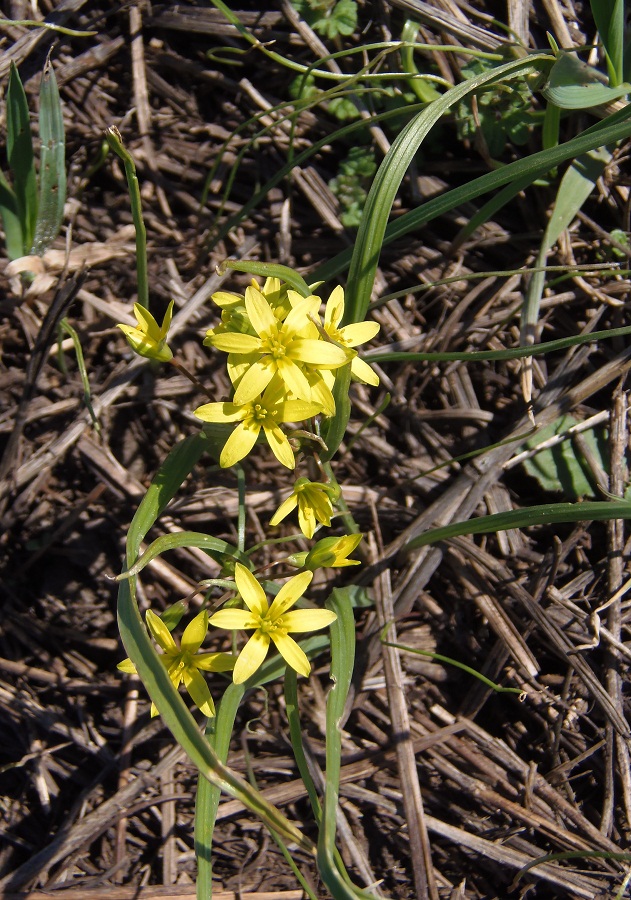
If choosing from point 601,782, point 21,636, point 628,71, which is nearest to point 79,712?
point 21,636

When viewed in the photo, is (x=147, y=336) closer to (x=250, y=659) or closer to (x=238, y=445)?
(x=238, y=445)

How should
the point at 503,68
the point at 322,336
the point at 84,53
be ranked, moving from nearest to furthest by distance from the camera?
the point at 322,336
the point at 503,68
the point at 84,53

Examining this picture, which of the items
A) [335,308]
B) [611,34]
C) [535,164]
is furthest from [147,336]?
[611,34]

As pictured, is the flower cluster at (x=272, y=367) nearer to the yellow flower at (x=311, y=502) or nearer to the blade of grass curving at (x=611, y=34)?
the yellow flower at (x=311, y=502)

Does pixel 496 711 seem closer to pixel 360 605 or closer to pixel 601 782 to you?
pixel 601 782

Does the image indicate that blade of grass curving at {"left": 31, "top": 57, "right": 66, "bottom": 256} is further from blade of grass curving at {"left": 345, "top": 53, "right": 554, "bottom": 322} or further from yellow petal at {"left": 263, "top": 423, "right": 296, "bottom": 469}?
yellow petal at {"left": 263, "top": 423, "right": 296, "bottom": 469}

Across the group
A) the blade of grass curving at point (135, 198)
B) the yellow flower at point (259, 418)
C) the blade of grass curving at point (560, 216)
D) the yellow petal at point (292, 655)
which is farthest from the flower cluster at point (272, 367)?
the blade of grass curving at point (560, 216)

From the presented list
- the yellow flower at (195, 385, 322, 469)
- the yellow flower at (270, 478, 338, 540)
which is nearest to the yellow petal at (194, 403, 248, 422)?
the yellow flower at (195, 385, 322, 469)
